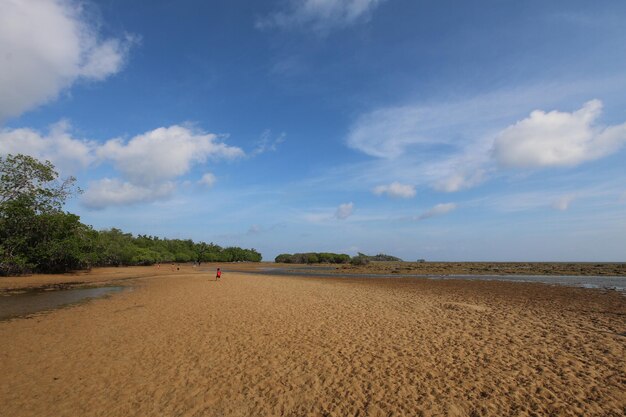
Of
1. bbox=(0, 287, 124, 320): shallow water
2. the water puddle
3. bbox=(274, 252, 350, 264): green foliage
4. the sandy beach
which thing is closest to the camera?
the sandy beach

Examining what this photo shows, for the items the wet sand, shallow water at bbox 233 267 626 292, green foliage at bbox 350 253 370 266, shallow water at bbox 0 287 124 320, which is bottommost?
shallow water at bbox 0 287 124 320

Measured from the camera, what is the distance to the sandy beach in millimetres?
6559

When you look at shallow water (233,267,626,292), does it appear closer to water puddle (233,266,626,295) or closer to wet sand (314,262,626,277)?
water puddle (233,266,626,295)

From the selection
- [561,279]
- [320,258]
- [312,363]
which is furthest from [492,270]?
[312,363]

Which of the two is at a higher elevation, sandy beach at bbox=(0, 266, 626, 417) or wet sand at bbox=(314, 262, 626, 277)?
wet sand at bbox=(314, 262, 626, 277)

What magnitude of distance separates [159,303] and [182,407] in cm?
1302

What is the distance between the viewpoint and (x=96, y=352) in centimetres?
969

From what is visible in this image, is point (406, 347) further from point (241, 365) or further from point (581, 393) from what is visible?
point (241, 365)

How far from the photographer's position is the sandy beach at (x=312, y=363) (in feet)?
21.5

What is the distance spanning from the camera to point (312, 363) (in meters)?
8.75

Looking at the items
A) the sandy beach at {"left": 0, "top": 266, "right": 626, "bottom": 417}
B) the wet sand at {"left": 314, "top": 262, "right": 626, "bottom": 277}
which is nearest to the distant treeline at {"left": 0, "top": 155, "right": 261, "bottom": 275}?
the sandy beach at {"left": 0, "top": 266, "right": 626, "bottom": 417}

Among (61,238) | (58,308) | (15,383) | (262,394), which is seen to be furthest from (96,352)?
(61,238)

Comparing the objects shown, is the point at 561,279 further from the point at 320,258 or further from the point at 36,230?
the point at 320,258

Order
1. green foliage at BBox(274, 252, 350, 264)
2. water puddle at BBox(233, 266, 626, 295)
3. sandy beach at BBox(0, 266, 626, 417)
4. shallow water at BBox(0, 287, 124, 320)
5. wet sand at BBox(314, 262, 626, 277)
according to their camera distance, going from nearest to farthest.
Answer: sandy beach at BBox(0, 266, 626, 417) → shallow water at BBox(0, 287, 124, 320) → water puddle at BBox(233, 266, 626, 295) → wet sand at BBox(314, 262, 626, 277) → green foliage at BBox(274, 252, 350, 264)
